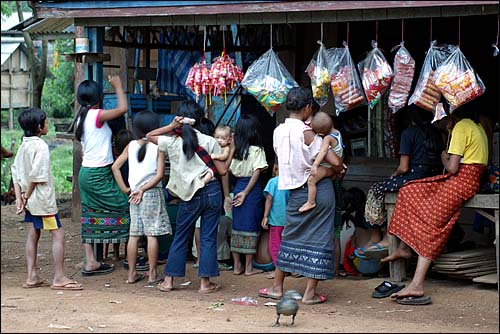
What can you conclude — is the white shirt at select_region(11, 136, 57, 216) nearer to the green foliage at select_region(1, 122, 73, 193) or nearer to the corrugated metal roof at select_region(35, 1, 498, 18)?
the corrugated metal roof at select_region(35, 1, 498, 18)

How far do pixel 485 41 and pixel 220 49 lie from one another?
3058 mm

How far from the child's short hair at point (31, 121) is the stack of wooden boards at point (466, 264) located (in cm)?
382

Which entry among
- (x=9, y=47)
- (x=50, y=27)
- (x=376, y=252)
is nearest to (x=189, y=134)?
(x=376, y=252)

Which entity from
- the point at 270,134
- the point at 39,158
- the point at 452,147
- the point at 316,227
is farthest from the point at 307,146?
the point at 270,134

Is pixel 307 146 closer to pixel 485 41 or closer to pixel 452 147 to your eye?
pixel 452 147

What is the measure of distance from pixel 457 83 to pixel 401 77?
22.8 inches

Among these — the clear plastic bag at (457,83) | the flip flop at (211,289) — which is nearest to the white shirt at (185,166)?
the flip flop at (211,289)

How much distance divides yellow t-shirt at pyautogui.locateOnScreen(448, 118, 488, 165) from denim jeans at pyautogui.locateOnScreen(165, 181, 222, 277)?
2.13 meters

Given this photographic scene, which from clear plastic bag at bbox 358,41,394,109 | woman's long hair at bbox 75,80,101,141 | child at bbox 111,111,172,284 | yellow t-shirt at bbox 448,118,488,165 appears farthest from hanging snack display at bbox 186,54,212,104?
yellow t-shirt at bbox 448,118,488,165

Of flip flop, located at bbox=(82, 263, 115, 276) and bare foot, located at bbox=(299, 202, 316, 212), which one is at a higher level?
bare foot, located at bbox=(299, 202, 316, 212)

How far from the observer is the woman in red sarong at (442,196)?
7.19 meters

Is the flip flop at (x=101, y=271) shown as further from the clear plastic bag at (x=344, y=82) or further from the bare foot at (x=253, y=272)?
the clear plastic bag at (x=344, y=82)

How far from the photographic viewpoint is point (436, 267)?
772cm

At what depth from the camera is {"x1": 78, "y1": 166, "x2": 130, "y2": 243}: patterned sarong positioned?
8.20 meters
